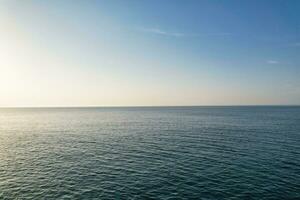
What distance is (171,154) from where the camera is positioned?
50375 mm

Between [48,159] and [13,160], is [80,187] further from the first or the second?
[13,160]

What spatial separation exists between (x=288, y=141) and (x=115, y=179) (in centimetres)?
5109

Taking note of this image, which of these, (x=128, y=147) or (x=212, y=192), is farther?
(x=128, y=147)

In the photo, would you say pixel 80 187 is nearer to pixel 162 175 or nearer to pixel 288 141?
pixel 162 175

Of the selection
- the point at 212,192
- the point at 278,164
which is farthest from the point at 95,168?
the point at 278,164

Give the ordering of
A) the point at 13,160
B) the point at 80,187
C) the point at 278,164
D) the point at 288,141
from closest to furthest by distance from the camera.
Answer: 1. the point at 80,187
2. the point at 278,164
3. the point at 13,160
4. the point at 288,141

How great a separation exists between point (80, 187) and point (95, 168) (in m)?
8.88

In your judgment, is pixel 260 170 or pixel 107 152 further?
pixel 107 152

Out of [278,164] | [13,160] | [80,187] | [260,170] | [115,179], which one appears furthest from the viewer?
[13,160]

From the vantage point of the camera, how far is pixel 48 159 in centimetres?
4738

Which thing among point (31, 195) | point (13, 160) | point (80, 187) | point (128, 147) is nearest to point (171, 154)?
point (128, 147)

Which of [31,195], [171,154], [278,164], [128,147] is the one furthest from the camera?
[128,147]

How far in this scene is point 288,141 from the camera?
209ft

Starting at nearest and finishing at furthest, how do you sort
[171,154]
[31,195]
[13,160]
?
[31,195], [13,160], [171,154]
